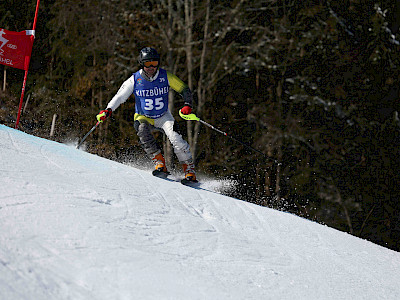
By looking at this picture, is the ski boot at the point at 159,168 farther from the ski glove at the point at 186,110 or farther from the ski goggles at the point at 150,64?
the ski goggles at the point at 150,64

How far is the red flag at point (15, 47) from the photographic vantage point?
7.57m

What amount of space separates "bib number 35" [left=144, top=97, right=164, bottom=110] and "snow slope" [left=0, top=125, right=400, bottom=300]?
30.9 inches

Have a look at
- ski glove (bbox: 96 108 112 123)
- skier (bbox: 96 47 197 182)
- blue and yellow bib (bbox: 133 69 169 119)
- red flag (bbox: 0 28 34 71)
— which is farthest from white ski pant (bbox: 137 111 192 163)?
red flag (bbox: 0 28 34 71)

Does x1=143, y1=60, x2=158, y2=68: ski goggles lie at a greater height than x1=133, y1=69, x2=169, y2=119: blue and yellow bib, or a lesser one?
greater

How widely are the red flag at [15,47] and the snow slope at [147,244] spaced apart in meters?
1.40

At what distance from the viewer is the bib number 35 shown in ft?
21.8

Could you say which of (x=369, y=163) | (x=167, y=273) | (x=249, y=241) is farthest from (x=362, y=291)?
(x=369, y=163)

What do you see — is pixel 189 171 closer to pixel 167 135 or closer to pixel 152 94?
pixel 167 135

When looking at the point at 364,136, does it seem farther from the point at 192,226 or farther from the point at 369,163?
the point at 192,226

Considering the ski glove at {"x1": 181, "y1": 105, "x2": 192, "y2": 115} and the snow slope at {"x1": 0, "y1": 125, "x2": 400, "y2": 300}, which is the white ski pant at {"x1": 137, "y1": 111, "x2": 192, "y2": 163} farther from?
the snow slope at {"x1": 0, "y1": 125, "x2": 400, "y2": 300}

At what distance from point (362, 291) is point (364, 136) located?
1197cm

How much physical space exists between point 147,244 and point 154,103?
2.78 meters

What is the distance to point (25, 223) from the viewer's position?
12.7ft

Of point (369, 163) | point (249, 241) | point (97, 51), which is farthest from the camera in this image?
point (97, 51)
